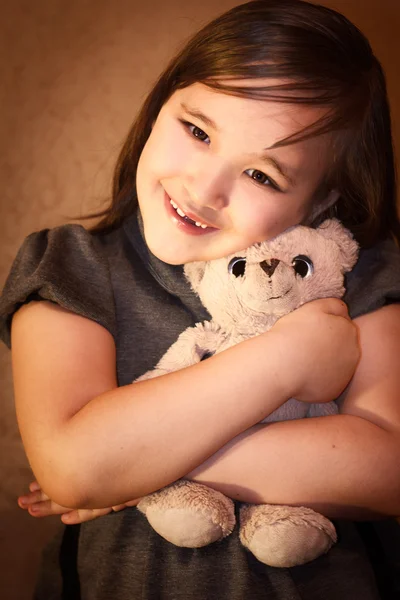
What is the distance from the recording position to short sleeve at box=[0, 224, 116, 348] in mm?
743

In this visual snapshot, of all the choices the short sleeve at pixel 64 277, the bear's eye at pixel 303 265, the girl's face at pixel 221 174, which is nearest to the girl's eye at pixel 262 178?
the girl's face at pixel 221 174

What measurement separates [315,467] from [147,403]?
0.65 ft

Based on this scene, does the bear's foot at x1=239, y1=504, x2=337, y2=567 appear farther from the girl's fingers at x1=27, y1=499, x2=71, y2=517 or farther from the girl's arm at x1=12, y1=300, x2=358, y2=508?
the girl's fingers at x1=27, y1=499, x2=71, y2=517

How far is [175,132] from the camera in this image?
0.77 meters

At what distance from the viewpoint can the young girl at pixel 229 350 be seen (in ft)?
2.14

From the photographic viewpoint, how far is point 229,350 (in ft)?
2.22

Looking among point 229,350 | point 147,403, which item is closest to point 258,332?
point 229,350

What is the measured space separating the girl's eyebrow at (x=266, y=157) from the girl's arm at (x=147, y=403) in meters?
0.16

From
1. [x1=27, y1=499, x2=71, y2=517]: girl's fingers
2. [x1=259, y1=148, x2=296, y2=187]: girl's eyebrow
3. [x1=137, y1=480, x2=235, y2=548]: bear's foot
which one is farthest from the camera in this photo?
[x1=27, y1=499, x2=71, y2=517]: girl's fingers

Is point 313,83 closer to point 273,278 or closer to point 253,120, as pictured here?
point 253,120

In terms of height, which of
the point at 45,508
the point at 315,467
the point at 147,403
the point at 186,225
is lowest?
the point at 45,508

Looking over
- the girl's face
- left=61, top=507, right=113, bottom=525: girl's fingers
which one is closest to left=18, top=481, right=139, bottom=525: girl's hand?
left=61, top=507, right=113, bottom=525: girl's fingers

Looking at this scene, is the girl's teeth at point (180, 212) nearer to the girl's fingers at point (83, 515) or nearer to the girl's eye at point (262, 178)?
the girl's eye at point (262, 178)

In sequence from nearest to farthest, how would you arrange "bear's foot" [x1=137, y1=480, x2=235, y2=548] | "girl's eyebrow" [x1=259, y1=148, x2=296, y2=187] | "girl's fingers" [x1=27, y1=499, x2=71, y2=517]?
"bear's foot" [x1=137, y1=480, x2=235, y2=548]
"girl's eyebrow" [x1=259, y1=148, x2=296, y2=187]
"girl's fingers" [x1=27, y1=499, x2=71, y2=517]
